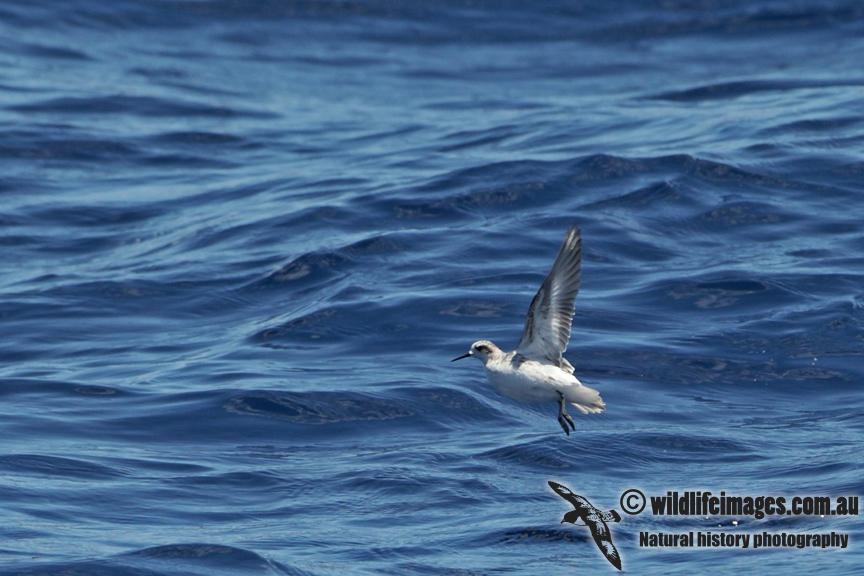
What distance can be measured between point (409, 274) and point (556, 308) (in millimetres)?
7899

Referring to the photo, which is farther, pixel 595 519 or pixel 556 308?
pixel 595 519

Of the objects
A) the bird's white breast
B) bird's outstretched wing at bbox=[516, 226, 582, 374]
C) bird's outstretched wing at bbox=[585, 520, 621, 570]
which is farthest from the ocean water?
bird's outstretched wing at bbox=[516, 226, 582, 374]

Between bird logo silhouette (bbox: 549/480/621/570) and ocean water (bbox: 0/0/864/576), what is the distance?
111 millimetres

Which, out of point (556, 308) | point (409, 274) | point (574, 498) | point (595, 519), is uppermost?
point (409, 274)

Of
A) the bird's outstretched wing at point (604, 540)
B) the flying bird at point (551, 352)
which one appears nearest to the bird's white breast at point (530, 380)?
the flying bird at point (551, 352)

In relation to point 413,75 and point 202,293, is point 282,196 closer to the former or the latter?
point 202,293

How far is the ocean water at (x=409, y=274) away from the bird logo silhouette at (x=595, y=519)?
0.11 meters

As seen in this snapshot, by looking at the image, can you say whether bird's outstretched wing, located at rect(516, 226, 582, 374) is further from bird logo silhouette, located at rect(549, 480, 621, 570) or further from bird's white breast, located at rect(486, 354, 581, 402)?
bird logo silhouette, located at rect(549, 480, 621, 570)

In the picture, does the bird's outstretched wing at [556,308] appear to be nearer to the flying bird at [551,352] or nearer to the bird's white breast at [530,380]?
the flying bird at [551,352]

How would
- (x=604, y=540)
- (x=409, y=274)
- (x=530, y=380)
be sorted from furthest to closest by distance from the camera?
1. (x=409, y=274)
2. (x=604, y=540)
3. (x=530, y=380)

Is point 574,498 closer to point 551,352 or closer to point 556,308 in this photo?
point 551,352

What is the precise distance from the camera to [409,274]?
16609 mm

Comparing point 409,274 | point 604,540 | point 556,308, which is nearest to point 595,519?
point 604,540

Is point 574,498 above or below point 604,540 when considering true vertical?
above
